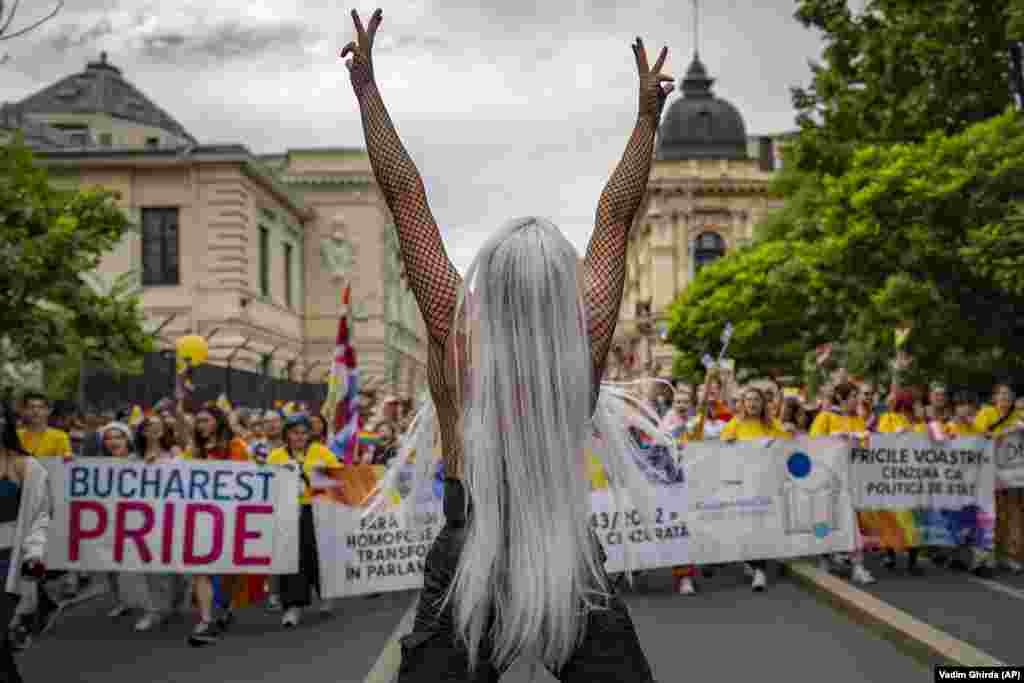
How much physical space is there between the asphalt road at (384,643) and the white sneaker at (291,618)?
0.10m

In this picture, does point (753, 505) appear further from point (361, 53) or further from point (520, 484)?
point (520, 484)

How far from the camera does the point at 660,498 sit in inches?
451

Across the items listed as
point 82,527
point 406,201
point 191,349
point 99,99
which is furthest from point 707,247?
point 406,201

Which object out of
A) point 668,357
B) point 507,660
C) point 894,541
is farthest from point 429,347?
point 668,357

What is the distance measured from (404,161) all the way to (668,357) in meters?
80.0

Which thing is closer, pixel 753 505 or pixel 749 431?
pixel 753 505

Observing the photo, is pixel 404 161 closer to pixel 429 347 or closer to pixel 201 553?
pixel 429 347

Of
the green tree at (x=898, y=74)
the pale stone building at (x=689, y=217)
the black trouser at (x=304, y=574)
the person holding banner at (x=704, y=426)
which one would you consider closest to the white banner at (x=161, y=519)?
the black trouser at (x=304, y=574)

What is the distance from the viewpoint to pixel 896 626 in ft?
26.8

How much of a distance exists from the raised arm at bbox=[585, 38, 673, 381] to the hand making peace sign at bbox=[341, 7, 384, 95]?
621mm

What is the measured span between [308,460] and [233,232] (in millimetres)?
34179

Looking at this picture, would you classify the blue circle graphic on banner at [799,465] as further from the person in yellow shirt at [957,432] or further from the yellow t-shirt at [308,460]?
the yellow t-shirt at [308,460]

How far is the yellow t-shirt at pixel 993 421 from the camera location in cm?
1229

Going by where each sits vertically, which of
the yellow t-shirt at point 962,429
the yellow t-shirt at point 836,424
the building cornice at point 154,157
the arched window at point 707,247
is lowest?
the yellow t-shirt at point 962,429
